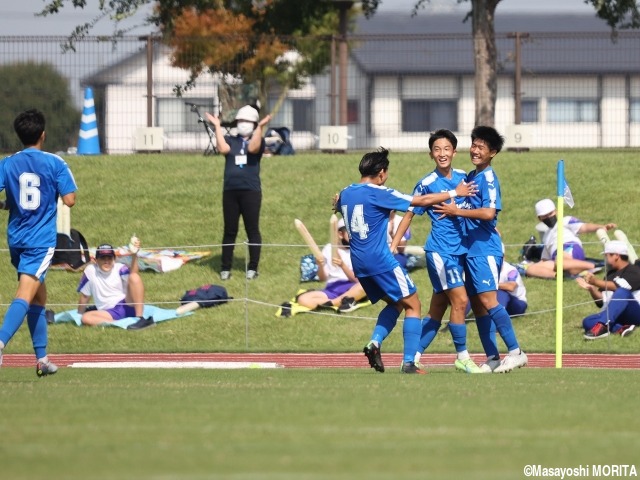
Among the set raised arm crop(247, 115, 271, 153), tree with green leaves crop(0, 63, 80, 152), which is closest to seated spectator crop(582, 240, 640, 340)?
raised arm crop(247, 115, 271, 153)

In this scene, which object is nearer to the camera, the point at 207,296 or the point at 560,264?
the point at 560,264

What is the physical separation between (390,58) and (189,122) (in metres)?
8.45

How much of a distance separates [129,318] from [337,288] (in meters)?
2.95

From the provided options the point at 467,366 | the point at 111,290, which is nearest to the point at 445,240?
the point at 467,366

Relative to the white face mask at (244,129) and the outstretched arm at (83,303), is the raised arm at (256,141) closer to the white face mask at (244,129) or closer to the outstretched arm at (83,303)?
the white face mask at (244,129)

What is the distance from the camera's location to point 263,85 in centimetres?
3912

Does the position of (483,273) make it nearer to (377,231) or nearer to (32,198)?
(377,231)

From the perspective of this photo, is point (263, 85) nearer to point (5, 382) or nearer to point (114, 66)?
point (114, 66)

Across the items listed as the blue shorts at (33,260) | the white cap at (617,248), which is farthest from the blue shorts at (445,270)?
the white cap at (617,248)

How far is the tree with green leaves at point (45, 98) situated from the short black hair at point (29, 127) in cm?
1652

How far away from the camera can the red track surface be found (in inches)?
594

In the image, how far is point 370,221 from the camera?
1135 cm

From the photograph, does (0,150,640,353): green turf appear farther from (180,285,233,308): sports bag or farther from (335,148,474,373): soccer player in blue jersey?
(335,148,474,373): soccer player in blue jersey

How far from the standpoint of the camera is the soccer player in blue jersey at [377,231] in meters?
11.3
